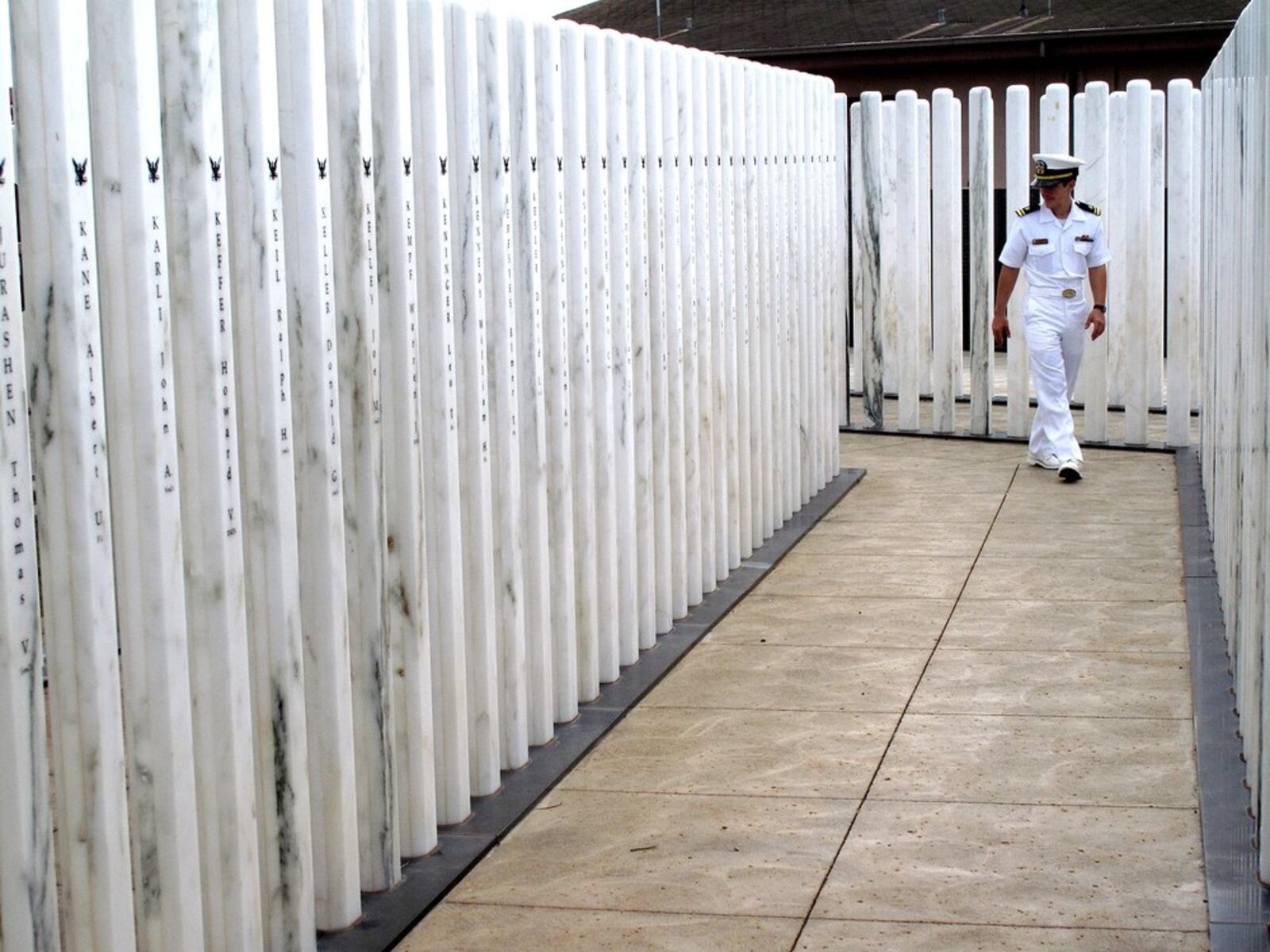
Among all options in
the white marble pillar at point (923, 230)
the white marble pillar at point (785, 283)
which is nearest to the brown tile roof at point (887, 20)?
the white marble pillar at point (923, 230)

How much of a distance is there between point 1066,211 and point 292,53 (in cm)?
864

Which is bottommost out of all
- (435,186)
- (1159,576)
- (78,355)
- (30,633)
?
(1159,576)

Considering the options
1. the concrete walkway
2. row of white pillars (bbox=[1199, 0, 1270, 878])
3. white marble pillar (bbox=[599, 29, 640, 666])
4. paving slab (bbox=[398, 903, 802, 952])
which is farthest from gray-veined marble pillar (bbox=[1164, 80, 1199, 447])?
paving slab (bbox=[398, 903, 802, 952])

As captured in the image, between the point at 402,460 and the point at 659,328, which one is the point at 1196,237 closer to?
the point at 659,328

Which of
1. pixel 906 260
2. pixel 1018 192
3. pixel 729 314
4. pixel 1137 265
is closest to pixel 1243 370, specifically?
pixel 729 314

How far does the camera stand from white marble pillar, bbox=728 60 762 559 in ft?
30.8

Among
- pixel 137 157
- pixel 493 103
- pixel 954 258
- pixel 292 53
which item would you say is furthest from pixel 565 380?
pixel 954 258

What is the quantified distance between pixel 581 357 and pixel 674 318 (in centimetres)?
131

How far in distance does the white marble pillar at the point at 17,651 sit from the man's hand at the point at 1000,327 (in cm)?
996

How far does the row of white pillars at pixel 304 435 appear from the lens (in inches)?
154

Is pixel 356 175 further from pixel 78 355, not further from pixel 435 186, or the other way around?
pixel 78 355

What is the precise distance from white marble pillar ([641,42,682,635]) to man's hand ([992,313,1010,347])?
5325 mm

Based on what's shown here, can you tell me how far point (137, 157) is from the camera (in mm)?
4055

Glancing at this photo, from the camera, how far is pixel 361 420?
5227 millimetres
